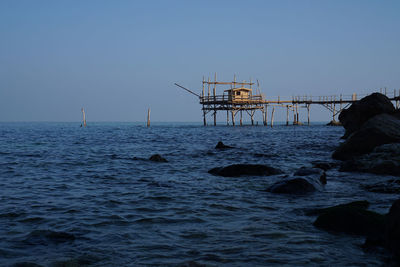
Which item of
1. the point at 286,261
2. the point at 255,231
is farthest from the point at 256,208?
the point at 286,261

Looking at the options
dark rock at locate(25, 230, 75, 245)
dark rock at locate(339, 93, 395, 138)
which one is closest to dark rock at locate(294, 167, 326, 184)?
dark rock at locate(25, 230, 75, 245)

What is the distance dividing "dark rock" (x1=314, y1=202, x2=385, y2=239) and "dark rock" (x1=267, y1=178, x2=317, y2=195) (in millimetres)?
2416

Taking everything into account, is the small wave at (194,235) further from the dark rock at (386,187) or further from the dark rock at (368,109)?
the dark rock at (368,109)

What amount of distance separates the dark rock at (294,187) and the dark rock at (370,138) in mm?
7117

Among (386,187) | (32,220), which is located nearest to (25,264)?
(32,220)

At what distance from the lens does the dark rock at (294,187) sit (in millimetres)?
8125

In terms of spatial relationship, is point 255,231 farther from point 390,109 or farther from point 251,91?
point 251,91

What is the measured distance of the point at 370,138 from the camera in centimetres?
1428

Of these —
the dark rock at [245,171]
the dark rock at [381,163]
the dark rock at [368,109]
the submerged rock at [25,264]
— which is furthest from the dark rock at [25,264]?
the dark rock at [368,109]

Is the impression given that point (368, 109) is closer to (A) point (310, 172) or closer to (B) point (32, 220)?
(A) point (310, 172)

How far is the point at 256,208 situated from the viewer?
6801mm

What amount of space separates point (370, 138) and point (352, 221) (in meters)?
9.90

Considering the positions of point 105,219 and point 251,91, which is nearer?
point 105,219

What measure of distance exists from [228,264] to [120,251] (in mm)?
1352
